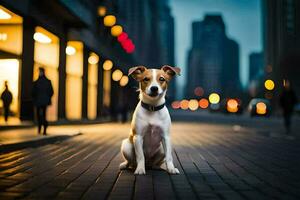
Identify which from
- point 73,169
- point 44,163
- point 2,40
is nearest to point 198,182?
point 73,169

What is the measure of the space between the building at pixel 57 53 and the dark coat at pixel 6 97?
37 centimetres

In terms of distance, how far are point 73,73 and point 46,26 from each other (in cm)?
756

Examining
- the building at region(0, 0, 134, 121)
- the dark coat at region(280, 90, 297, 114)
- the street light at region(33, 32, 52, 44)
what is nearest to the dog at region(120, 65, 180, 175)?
the building at region(0, 0, 134, 121)

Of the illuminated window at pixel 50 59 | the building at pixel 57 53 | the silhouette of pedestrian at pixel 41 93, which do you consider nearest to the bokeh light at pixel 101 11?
the building at pixel 57 53

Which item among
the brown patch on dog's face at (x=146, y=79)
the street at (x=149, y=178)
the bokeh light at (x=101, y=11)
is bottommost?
the street at (x=149, y=178)

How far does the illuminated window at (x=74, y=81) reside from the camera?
89.2 feet

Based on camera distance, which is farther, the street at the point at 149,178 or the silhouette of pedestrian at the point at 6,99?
the silhouette of pedestrian at the point at 6,99

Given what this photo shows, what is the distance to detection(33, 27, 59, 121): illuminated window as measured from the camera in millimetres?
21452

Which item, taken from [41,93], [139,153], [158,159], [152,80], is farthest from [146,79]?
[41,93]

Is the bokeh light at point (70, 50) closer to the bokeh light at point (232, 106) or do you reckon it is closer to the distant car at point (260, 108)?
the distant car at point (260, 108)

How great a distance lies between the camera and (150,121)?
5.78m

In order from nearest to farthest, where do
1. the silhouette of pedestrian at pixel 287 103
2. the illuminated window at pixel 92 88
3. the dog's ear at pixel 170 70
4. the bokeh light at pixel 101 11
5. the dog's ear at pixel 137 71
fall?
the dog's ear at pixel 137 71
the dog's ear at pixel 170 70
the silhouette of pedestrian at pixel 287 103
the illuminated window at pixel 92 88
the bokeh light at pixel 101 11

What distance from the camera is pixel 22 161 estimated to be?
291 inches

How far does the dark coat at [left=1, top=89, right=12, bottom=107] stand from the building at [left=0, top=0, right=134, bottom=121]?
37 cm
